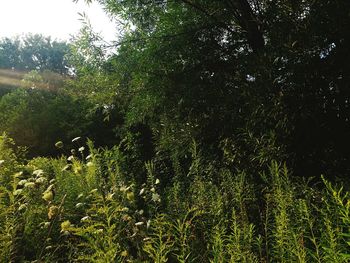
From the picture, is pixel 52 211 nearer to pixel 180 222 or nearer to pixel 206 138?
pixel 180 222

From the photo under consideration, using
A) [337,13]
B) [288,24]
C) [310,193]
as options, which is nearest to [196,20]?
[288,24]

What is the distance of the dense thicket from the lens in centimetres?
302

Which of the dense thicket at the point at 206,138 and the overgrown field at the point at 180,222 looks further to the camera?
the dense thicket at the point at 206,138

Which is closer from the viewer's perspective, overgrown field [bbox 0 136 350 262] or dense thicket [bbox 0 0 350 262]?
overgrown field [bbox 0 136 350 262]

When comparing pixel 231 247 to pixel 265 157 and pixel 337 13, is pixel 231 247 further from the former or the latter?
pixel 337 13

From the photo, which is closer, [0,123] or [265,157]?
[265,157]

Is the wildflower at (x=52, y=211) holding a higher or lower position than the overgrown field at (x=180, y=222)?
higher

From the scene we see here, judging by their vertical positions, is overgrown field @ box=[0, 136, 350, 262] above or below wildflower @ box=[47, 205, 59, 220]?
below

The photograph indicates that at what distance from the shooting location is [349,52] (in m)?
4.39

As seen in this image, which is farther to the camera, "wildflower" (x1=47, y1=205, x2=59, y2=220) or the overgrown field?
"wildflower" (x1=47, y1=205, x2=59, y2=220)

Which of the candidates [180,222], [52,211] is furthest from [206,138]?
[180,222]

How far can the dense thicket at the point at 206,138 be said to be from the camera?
3016mm

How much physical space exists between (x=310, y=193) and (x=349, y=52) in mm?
2021

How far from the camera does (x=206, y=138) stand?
629 centimetres
